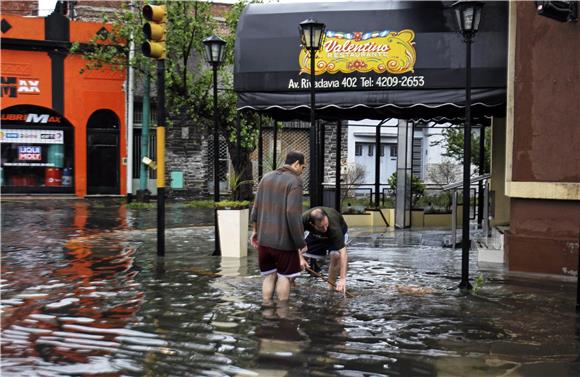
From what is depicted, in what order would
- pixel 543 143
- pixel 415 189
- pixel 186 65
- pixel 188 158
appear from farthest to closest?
pixel 188 158, pixel 186 65, pixel 415 189, pixel 543 143

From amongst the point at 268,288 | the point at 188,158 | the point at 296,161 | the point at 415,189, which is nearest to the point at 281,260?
the point at 268,288

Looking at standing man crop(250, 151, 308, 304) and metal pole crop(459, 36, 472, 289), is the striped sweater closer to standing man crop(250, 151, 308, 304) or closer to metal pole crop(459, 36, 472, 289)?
standing man crop(250, 151, 308, 304)

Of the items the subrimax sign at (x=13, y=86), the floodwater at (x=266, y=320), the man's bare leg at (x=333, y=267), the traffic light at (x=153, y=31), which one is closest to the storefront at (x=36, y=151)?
the subrimax sign at (x=13, y=86)

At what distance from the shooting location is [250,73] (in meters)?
11.3

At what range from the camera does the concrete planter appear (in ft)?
36.2

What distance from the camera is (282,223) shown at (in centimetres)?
698

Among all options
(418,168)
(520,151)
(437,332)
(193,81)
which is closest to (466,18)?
(520,151)

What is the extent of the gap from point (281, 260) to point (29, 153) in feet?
72.4

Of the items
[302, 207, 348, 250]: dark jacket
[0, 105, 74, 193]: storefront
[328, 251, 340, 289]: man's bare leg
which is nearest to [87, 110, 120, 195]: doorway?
[0, 105, 74, 193]: storefront

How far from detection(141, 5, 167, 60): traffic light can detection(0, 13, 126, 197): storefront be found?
1698 centimetres

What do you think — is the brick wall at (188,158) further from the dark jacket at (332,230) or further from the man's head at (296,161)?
the man's head at (296,161)

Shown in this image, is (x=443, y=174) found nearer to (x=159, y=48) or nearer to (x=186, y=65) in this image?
(x=186, y=65)

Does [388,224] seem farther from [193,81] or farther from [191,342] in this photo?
[191,342]

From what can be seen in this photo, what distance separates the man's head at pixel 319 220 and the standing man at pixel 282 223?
2.09ft
